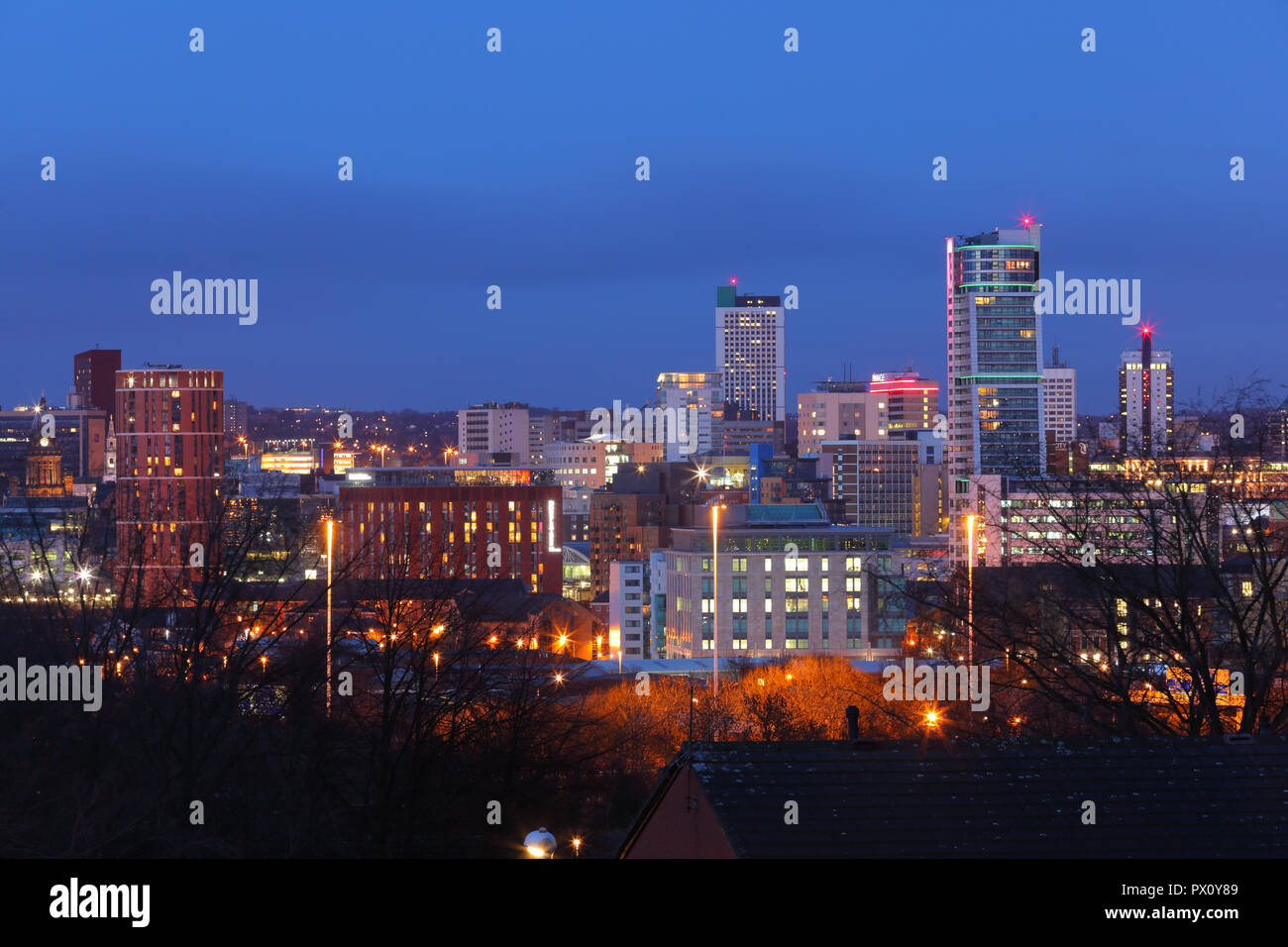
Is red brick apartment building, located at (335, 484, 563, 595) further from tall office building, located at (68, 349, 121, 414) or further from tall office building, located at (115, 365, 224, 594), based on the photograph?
tall office building, located at (68, 349, 121, 414)

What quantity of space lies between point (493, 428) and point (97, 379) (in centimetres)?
5081

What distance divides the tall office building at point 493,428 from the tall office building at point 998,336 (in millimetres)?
61015

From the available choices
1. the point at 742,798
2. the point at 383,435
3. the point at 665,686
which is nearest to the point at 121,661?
the point at 742,798

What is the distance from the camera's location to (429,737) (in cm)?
1584

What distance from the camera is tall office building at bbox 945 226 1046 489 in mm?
154500

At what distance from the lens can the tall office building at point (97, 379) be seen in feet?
541

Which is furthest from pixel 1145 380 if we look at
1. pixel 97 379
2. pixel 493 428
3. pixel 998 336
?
pixel 97 379

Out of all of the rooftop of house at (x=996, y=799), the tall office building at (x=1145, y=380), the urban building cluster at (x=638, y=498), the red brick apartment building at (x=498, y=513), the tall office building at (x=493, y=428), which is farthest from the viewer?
the tall office building at (x=493, y=428)

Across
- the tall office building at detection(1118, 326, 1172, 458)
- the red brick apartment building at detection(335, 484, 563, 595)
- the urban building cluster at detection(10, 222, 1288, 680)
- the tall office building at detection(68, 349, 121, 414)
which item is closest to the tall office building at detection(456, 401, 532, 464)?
the urban building cluster at detection(10, 222, 1288, 680)

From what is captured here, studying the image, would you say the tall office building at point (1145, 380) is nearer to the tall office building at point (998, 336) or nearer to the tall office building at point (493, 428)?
the tall office building at point (998, 336)

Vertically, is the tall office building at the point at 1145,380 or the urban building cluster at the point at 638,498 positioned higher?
the tall office building at the point at 1145,380

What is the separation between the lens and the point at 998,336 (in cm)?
15562

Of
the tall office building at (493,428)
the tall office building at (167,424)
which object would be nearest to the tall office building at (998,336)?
the tall office building at (493,428)
